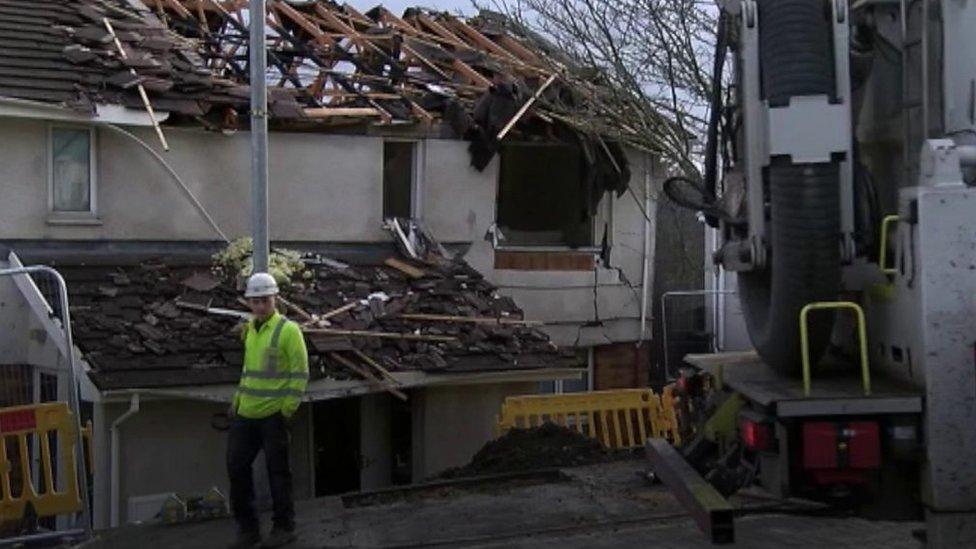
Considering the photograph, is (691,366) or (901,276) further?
(691,366)

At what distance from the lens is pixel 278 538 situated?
847cm

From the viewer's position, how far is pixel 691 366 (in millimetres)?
8211

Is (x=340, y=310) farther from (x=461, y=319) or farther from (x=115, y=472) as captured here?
(x=115, y=472)

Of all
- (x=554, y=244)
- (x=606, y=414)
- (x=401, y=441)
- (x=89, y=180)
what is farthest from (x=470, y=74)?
(x=606, y=414)

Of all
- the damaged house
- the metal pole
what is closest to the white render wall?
the damaged house

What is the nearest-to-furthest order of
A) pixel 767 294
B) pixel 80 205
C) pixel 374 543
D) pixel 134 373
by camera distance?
1. pixel 767 294
2. pixel 374 543
3. pixel 134 373
4. pixel 80 205

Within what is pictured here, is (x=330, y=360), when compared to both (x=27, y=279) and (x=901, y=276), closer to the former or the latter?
(x=27, y=279)

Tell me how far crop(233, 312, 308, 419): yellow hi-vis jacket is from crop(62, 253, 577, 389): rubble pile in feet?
14.0

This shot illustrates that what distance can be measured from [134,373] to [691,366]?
21.6 feet

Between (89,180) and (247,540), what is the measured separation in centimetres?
777

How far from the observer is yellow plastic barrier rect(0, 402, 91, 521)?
10.2 metres

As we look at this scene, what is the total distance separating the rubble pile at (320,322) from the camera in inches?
535

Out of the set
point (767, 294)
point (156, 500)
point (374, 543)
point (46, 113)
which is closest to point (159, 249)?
point (46, 113)

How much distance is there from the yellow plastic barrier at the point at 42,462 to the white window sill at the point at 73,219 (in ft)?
15.7
